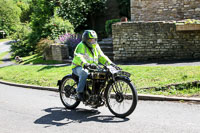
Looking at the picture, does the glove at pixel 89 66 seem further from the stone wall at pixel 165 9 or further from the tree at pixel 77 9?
the tree at pixel 77 9

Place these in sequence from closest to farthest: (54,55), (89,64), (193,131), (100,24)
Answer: (193,131) → (89,64) → (54,55) → (100,24)

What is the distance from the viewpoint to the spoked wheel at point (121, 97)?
529 cm

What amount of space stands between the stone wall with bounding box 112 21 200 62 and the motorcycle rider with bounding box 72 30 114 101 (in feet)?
24.3

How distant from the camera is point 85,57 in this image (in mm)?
5996

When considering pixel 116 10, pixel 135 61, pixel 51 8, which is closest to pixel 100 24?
pixel 116 10

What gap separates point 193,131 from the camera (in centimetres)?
443

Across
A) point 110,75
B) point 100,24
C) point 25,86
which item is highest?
point 100,24

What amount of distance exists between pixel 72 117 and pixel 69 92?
0.80 metres

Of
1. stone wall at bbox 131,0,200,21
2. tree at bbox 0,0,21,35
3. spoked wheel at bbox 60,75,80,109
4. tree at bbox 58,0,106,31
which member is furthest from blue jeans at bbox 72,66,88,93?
tree at bbox 0,0,21,35

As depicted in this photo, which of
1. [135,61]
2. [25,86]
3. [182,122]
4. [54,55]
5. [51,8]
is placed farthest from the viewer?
[51,8]

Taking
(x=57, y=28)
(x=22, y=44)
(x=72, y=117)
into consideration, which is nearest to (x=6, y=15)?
(x=22, y=44)

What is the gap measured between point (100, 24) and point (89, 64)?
20.9m

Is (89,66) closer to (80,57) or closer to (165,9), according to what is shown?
(80,57)

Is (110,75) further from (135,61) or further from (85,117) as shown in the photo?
(135,61)
